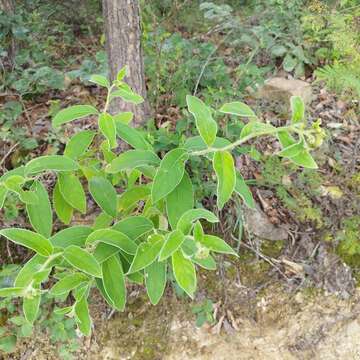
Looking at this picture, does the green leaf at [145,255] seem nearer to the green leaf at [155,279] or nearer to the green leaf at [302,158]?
the green leaf at [155,279]

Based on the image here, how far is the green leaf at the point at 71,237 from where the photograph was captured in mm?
1438

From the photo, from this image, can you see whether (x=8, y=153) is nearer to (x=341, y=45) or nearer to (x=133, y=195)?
(x=133, y=195)

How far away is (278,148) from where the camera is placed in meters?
3.11

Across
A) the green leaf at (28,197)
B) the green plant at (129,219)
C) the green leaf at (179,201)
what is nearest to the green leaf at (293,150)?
the green plant at (129,219)

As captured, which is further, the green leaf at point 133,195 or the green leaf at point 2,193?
the green leaf at point 133,195

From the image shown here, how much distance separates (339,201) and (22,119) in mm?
2215

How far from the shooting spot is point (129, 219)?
4.96 ft

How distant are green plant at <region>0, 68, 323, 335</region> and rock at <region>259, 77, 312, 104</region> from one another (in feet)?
6.29

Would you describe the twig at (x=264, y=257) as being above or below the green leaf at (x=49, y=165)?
below

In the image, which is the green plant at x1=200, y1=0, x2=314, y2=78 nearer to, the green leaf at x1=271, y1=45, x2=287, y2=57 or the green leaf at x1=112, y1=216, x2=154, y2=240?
the green leaf at x1=271, y1=45, x2=287, y2=57

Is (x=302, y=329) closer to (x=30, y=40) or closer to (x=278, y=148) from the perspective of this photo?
(x=278, y=148)

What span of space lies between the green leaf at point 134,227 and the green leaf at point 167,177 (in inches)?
6.6

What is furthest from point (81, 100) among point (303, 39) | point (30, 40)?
point (303, 39)

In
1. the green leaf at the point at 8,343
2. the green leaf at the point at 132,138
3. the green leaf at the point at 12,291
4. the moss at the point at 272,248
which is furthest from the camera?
the moss at the point at 272,248
